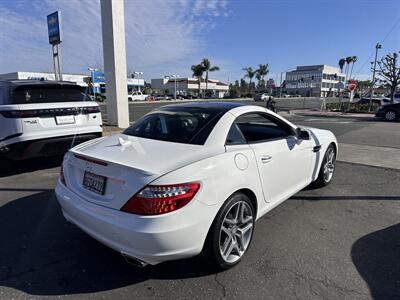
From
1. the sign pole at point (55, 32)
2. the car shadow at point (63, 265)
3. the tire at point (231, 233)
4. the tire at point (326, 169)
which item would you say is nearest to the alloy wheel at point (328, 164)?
the tire at point (326, 169)

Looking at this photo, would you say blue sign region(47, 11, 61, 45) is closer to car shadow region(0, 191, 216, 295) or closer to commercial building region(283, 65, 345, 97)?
car shadow region(0, 191, 216, 295)

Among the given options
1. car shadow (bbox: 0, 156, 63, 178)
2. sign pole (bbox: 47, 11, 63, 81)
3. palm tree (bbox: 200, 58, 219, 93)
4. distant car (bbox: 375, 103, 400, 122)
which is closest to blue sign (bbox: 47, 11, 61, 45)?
sign pole (bbox: 47, 11, 63, 81)

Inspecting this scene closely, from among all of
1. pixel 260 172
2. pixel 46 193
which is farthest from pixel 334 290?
pixel 46 193

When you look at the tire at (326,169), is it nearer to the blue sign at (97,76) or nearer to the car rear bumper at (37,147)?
the car rear bumper at (37,147)

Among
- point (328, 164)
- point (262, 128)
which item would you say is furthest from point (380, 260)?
point (328, 164)

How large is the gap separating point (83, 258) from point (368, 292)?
2.58 meters

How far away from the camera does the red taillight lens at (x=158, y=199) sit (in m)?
2.20

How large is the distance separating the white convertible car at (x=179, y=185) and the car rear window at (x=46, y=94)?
119 inches

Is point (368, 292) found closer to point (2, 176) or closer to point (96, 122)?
point (96, 122)

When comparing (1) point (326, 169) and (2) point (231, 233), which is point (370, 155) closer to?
(1) point (326, 169)

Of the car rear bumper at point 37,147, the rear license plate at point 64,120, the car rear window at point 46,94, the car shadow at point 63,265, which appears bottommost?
the car shadow at point 63,265

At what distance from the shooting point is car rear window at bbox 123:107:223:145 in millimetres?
2938

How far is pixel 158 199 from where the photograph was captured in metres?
2.20

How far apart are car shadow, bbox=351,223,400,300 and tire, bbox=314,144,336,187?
4.34 ft
